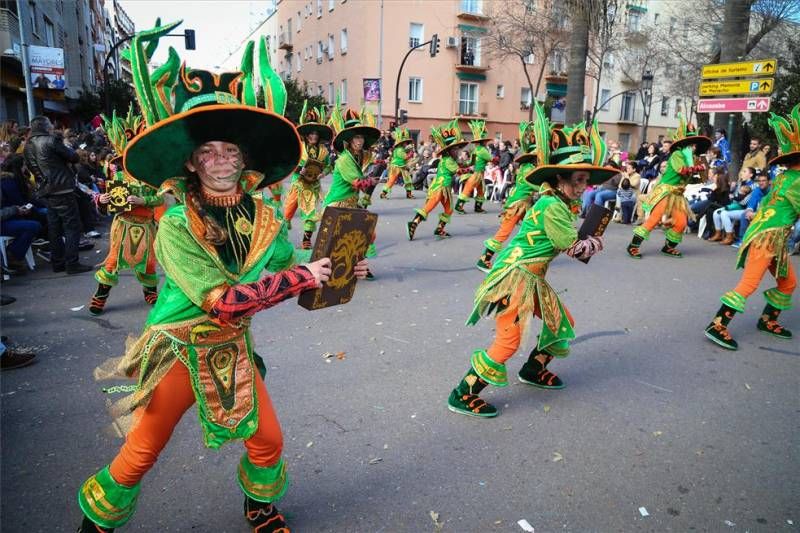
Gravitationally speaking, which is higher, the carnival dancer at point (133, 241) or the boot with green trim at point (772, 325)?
the carnival dancer at point (133, 241)

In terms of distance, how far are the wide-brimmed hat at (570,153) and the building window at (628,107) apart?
1743 inches

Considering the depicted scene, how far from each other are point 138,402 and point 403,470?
1615mm

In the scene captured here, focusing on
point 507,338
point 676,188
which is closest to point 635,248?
point 676,188

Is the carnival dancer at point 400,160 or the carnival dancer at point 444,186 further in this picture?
the carnival dancer at point 400,160

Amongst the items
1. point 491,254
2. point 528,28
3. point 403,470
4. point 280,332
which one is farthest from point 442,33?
point 403,470

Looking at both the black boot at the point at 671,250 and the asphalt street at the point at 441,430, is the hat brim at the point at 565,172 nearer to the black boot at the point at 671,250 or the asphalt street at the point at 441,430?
the asphalt street at the point at 441,430

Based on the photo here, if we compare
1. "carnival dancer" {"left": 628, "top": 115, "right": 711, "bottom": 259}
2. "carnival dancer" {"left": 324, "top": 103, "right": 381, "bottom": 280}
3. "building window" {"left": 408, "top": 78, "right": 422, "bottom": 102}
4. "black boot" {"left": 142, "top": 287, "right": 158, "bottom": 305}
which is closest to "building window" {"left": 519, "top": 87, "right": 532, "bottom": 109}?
"building window" {"left": 408, "top": 78, "right": 422, "bottom": 102}

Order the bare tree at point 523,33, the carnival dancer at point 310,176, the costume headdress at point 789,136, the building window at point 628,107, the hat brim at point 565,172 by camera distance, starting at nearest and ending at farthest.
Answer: the hat brim at point 565,172
the costume headdress at point 789,136
the carnival dancer at point 310,176
the bare tree at point 523,33
the building window at point 628,107

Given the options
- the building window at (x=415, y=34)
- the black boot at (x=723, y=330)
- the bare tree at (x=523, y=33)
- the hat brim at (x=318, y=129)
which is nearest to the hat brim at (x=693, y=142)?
the black boot at (x=723, y=330)

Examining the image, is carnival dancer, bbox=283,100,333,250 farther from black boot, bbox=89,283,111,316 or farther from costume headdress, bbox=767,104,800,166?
costume headdress, bbox=767,104,800,166

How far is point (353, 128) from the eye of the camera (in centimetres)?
720

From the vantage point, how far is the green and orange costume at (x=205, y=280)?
2072mm

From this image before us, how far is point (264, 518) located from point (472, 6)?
1516 inches

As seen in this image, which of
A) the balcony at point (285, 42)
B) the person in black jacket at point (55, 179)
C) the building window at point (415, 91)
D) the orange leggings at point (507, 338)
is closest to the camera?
the orange leggings at point (507, 338)
